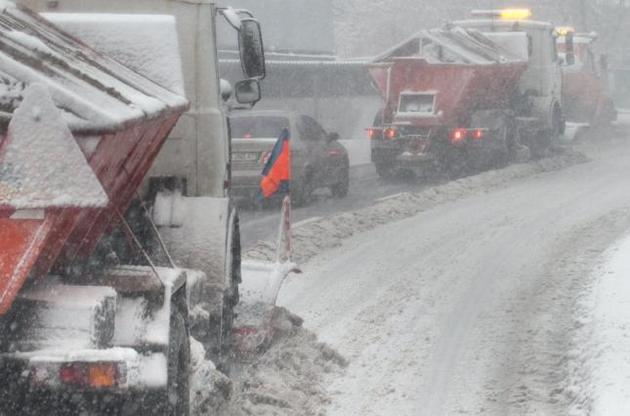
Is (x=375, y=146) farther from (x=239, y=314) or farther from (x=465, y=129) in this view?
(x=239, y=314)

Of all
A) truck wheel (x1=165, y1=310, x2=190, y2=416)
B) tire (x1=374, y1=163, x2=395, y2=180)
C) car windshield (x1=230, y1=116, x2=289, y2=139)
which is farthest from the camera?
tire (x1=374, y1=163, x2=395, y2=180)

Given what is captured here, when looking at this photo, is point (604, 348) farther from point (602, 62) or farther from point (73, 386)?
point (602, 62)

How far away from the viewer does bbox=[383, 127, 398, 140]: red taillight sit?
2344cm

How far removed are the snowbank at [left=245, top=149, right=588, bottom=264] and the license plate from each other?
75.8 inches

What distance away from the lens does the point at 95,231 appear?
17.7 feet

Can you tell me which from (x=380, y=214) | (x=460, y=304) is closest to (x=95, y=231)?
(x=460, y=304)

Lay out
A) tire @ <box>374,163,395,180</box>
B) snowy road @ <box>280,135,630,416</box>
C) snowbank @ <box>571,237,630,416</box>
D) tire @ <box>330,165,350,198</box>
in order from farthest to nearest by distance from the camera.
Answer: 1. tire @ <box>374,163,395,180</box>
2. tire @ <box>330,165,350,198</box>
3. snowy road @ <box>280,135,630,416</box>
4. snowbank @ <box>571,237,630,416</box>

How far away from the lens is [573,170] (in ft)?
80.9

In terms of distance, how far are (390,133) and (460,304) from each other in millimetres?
12839

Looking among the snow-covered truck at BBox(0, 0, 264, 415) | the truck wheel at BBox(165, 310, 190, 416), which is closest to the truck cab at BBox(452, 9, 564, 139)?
the snow-covered truck at BBox(0, 0, 264, 415)

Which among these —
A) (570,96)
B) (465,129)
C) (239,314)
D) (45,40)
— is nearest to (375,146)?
(465,129)

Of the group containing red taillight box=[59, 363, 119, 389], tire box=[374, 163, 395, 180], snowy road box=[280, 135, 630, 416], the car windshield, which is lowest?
tire box=[374, 163, 395, 180]

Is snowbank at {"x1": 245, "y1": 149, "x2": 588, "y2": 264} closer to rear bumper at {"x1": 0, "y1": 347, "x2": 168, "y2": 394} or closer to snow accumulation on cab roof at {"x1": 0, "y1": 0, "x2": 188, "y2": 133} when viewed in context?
snow accumulation on cab roof at {"x1": 0, "y1": 0, "x2": 188, "y2": 133}

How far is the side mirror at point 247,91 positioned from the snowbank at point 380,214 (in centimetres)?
420
